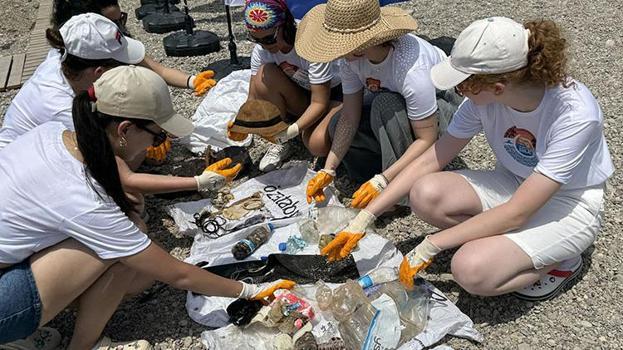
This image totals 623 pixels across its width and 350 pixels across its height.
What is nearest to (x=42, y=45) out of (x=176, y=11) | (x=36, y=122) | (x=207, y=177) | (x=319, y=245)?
(x=176, y=11)

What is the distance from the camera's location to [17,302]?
6.06 feet

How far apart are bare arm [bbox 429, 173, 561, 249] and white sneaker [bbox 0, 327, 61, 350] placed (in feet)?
5.21

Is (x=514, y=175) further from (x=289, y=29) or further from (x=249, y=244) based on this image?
(x=289, y=29)

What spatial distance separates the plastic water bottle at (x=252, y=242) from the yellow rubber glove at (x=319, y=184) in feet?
0.90

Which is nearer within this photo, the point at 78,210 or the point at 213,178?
the point at 78,210

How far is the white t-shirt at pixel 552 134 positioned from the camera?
197 cm

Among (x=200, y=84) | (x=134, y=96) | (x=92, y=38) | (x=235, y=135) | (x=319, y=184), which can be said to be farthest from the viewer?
(x=200, y=84)

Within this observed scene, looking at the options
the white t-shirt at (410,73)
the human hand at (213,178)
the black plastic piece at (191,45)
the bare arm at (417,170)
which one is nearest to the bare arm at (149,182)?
the human hand at (213,178)

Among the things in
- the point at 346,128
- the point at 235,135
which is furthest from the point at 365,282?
the point at 235,135

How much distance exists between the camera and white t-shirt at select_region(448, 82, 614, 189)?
1.97m

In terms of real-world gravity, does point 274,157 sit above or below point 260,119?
below

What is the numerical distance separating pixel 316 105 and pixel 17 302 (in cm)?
187

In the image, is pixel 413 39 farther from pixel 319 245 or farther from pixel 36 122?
pixel 36 122

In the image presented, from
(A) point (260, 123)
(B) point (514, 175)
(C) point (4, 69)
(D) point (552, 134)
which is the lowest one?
(C) point (4, 69)
